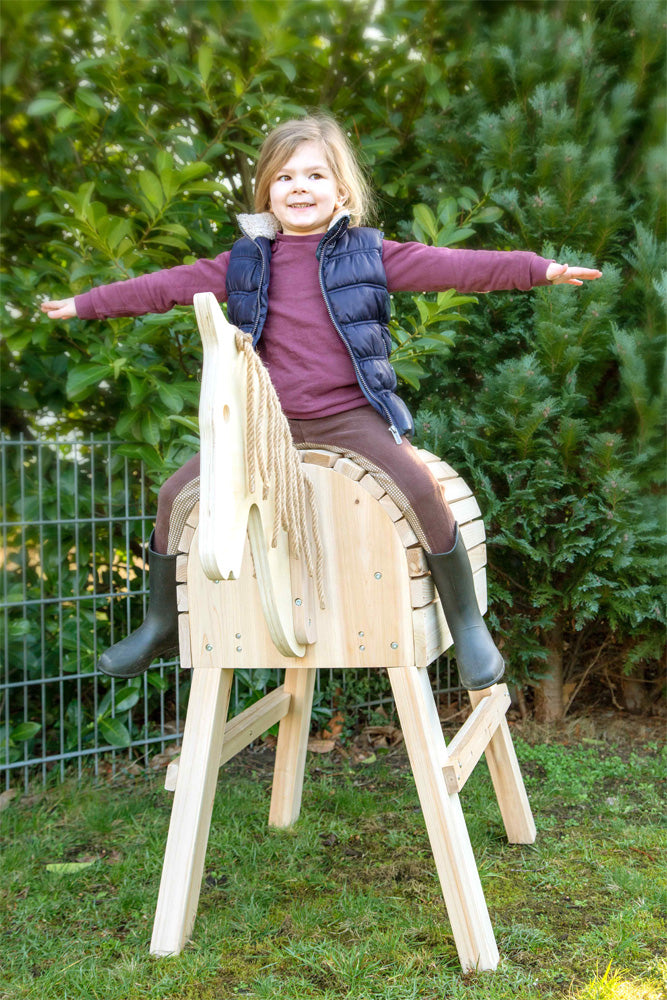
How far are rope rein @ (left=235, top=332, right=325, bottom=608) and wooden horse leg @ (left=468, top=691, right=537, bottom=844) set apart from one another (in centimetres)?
88

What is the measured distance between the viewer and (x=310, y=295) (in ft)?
6.64

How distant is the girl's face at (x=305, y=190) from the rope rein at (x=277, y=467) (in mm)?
555

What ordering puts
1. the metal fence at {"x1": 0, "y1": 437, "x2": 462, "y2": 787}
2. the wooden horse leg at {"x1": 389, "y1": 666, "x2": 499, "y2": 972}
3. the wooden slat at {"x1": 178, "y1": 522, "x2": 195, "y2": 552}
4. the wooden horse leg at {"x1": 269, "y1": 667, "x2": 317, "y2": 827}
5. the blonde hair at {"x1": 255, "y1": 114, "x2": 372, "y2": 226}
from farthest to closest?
the metal fence at {"x1": 0, "y1": 437, "x2": 462, "y2": 787} → the wooden horse leg at {"x1": 269, "y1": 667, "x2": 317, "y2": 827} → the blonde hair at {"x1": 255, "y1": 114, "x2": 372, "y2": 226} → the wooden slat at {"x1": 178, "y1": 522, "x2": 195, "y2": 552} → the wooden horse leg at {"x1": 389, "y1": 666, "x2": 499, "y2": 972}

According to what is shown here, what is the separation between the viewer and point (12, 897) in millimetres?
2279

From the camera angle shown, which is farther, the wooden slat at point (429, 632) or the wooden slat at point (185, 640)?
the wooden slat at point (185, 640)

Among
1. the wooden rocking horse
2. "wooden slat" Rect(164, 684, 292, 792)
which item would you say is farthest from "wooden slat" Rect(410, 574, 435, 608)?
"wooden slat" Rect(164, 684, 292, 792)

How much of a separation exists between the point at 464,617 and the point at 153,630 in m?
0.78

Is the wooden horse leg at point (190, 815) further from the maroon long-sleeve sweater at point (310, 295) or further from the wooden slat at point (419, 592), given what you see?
the maroon long-sleeve sweater at point (310, 295)

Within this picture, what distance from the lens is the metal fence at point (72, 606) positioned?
3.04m

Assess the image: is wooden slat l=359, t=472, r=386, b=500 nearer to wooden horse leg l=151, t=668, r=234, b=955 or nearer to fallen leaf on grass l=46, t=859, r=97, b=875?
wooden horse leg l=151, t=668, r=234, b=955

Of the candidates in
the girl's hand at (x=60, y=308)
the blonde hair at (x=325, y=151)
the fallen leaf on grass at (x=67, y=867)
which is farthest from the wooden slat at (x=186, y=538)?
the fallen leaf on grass at (x=67, y=867)

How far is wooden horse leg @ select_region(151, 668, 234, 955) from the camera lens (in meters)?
1.91

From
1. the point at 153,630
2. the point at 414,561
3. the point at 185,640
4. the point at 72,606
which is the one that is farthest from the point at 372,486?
the point at 72,606

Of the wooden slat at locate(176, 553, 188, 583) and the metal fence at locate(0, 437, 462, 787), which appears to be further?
the metal fence at locate(0, 437, 462, 787)
